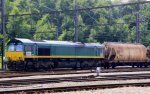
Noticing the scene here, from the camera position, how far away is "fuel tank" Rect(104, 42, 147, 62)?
4081 cm

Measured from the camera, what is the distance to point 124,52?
1660 inches

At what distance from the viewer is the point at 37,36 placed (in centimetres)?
6644

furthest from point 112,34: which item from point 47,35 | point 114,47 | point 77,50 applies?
point 77,50

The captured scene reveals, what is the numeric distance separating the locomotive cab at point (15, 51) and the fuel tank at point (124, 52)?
1117cm

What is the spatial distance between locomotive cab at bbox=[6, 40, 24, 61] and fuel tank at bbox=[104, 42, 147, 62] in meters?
11.2

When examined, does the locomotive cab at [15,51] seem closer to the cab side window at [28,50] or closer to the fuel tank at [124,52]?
the cab side window at [28,50]

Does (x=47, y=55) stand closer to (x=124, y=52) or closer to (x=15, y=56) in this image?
(x=15, y=56)

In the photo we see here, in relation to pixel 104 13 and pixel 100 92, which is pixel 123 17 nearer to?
pixel 104 13

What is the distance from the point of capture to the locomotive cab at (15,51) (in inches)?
1259

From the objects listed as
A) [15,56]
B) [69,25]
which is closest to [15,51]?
[15,56]

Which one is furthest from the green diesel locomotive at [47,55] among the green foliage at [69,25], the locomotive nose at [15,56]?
the green foliage at [69,25]

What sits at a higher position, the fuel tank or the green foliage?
the green foliage

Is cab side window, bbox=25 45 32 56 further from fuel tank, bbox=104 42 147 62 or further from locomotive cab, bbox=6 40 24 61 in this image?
fuel tank, bbox=104 42 147 62

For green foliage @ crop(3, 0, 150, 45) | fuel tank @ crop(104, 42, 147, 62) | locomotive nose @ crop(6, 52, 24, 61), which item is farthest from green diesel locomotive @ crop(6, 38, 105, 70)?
green foliage @ crop(3, 0, 150, 45)
